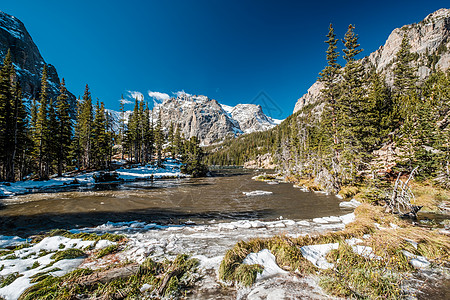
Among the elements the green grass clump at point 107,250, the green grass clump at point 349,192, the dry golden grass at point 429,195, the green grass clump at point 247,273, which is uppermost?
the green grass clump at point 247,273

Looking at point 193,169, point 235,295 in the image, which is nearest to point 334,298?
point 235,295

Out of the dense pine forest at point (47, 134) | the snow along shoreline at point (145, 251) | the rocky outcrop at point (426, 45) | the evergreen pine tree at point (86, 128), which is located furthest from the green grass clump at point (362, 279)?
the rocky outcrop at point (426, 45)

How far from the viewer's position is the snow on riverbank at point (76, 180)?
23016 mm

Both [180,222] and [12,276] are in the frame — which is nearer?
[12,276]

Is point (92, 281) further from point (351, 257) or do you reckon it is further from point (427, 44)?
point (427, 44)

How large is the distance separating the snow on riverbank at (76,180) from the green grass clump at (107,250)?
26.6 m

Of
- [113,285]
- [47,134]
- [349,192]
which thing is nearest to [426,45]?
[349,192]

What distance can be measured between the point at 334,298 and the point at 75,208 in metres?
19.0

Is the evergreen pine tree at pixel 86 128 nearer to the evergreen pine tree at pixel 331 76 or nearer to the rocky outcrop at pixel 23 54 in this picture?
the evergreen pine tree at pixel 331 76

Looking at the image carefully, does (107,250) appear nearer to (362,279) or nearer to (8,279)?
(8,279)

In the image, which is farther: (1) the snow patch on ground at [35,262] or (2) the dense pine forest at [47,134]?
(2) the dense pine forest at [47,134]

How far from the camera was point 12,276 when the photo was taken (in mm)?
4262

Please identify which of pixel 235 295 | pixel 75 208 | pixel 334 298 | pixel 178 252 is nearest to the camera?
pixel 334 298

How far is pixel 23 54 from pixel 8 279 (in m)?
174
